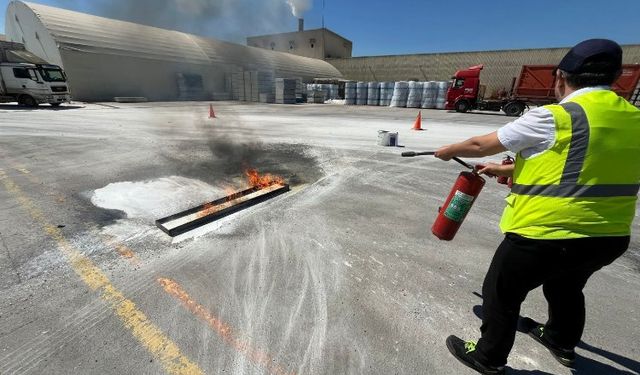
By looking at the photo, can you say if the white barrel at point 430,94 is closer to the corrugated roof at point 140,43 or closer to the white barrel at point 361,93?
the white barrel at point 361,93

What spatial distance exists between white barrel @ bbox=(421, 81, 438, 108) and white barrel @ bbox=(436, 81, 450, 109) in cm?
25

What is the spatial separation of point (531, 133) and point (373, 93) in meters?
30.4

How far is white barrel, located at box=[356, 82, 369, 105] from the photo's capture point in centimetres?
3062

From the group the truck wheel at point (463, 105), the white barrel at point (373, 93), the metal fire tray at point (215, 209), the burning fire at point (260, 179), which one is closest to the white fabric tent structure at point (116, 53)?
the white barrel at point (373, 93)

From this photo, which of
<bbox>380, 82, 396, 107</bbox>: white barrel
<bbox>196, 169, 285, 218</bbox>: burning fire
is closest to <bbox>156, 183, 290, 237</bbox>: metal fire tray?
<bbox>196, 169, 285, 218</bbox>: burning fire

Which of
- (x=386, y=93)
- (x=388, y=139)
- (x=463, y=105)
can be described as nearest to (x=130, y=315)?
(x=388, y=139)

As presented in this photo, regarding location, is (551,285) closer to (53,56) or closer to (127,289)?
(127,289)

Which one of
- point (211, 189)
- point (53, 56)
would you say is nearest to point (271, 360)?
point (211, 189)

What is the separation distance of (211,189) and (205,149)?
310 centimetres

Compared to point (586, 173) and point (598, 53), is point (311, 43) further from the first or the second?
point (586, 173)

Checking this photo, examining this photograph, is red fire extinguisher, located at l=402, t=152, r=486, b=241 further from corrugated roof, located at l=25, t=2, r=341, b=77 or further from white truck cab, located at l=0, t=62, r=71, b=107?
corrugated roof, located at l=25, t=2, r=341, b=77

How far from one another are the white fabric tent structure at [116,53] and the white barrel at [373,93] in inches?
528

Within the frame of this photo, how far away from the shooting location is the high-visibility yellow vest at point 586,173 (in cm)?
144

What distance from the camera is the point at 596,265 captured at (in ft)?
5.61
